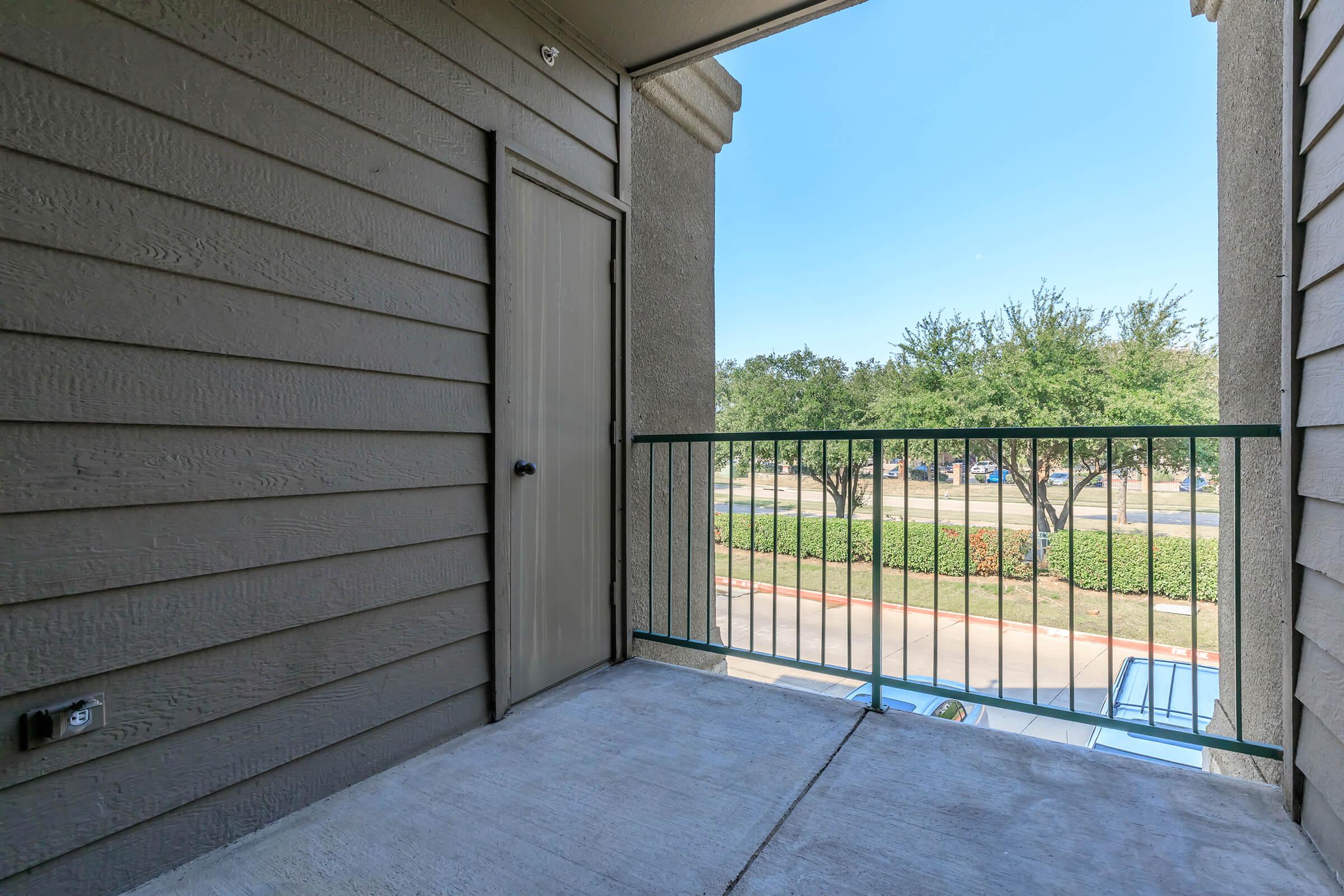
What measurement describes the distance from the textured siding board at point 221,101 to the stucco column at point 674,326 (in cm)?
116

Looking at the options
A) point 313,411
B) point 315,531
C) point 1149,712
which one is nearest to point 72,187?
point 313,411

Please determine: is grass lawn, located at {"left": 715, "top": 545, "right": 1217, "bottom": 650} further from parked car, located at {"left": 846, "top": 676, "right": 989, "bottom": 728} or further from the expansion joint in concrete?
the expansion joint in concrete

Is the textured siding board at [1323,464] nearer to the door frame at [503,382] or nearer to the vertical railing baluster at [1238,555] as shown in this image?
the vertical railing baluster at [1238,555]

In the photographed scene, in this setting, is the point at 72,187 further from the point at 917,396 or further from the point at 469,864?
the point at 917,396

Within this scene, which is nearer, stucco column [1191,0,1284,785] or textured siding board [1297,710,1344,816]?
textured siding board [1297,710,1344,816]

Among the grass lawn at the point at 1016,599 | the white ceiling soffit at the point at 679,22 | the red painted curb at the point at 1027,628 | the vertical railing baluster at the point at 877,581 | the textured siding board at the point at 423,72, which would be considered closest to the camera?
the textured siding board at the point at 423,72

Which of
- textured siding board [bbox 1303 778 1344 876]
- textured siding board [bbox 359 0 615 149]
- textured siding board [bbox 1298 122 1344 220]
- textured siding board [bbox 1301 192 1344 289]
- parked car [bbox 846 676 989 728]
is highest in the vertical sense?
textured siding board [bbox 359 0 615 149]

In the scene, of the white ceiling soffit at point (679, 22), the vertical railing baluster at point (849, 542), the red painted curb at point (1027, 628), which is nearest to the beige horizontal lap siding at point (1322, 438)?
the vertical railing baluster at point (849, 542)

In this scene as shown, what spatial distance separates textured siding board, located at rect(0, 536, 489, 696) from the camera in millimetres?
1104

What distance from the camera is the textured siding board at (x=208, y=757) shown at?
1094 mm

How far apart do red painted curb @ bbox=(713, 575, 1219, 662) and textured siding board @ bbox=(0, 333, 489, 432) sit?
20.0 ft

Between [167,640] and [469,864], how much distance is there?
31.4 inches

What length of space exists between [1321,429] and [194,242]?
2499 mm

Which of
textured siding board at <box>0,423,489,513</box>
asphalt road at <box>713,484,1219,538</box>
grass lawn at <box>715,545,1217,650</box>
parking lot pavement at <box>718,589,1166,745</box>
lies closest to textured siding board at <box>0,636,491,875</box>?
textured siding board at <box>0,423,489,513</box>
